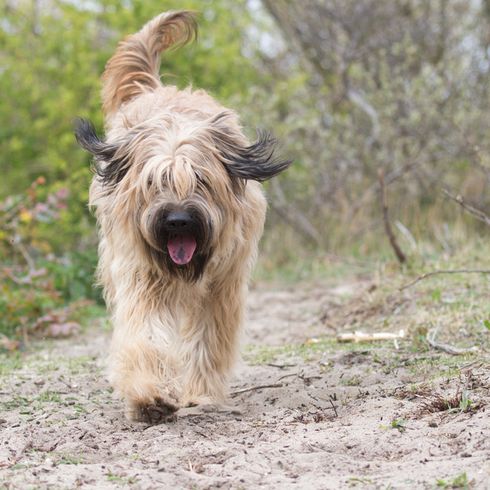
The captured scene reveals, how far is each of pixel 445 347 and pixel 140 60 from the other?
283 cm

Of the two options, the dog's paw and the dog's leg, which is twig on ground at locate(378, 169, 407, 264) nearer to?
the dog's leg

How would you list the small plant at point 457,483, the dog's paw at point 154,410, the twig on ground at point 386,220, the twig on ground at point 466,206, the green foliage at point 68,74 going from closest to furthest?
the small plant at point 457,483 → the dog's paw at point 154,410 → the twig on ground at point 466,206 → the twig on ground at point 386,220 → the green foliage at point 68,74

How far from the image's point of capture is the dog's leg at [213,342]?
15.9 feet

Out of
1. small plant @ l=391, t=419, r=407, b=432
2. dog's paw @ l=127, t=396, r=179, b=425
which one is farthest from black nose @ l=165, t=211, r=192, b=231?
small plant @ l=391, t=419, r=407, b=432

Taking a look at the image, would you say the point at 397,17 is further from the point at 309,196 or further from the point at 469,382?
the point at 469,382

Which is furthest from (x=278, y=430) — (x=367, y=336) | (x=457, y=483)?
(x=367, y=336)

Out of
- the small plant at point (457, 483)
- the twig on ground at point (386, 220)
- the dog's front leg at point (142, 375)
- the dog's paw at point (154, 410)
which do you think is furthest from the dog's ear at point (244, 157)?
the twig on ground at point (386, 220)

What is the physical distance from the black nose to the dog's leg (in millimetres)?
631

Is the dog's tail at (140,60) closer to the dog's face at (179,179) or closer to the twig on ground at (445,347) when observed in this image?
the dog's face at (179,179)

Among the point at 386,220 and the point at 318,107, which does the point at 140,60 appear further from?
the point at 318,107

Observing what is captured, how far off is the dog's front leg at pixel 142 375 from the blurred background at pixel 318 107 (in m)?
5.44

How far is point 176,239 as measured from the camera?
4.42 meters

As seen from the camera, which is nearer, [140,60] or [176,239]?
[176,239]

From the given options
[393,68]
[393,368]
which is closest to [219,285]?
[393,368]
